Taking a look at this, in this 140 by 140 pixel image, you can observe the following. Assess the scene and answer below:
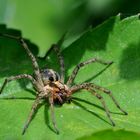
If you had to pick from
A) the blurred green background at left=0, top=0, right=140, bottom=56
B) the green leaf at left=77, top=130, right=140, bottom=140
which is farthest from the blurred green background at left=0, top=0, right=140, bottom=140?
the blurred green background at left=0, top=0, right=140, bottom=56

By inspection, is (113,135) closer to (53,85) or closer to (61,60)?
(61,60)

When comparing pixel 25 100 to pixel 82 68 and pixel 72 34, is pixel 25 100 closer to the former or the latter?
pixel 82 68

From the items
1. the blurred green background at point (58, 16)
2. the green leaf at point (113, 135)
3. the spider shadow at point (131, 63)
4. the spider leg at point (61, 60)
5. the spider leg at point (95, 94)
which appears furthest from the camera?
the blurred green background at point (58, 16)

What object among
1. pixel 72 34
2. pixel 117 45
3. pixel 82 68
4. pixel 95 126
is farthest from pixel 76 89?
pixel 72 34

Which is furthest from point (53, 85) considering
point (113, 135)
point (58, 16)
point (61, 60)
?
point (113, 135)

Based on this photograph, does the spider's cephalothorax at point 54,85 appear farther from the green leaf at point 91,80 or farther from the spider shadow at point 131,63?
the spider shadow at point 131,63

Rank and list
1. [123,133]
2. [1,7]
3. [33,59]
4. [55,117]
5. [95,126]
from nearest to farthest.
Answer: [123,133] → [95,126] → [55,117] → [33,59] → [1,7]

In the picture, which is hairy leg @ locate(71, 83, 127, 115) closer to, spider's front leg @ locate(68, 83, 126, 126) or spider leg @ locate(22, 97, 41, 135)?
spider's front leg @ locate(68, 83, 126, 126)

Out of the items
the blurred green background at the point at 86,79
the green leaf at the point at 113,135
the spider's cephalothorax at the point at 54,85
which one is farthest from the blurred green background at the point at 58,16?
the green leaf at the point at 113,135
